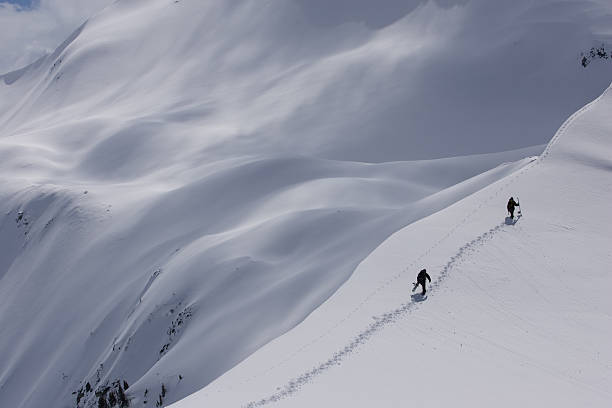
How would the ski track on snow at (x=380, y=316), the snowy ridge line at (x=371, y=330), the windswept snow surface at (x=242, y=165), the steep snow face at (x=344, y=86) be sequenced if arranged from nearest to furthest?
the snowy ridge line at (x=371, y=330), the ski track on snow at (x=380, y=316), the windswept snow surface at (x=242, y=165), the steep snow face at (x=344, y=86)

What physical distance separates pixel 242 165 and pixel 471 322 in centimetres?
4490

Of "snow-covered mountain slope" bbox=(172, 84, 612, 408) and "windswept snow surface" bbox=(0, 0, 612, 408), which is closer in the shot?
"snow-covered mountain slope" bbox=(172, 84, 612, 408)

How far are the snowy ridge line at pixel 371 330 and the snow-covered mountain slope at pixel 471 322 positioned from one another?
6cm

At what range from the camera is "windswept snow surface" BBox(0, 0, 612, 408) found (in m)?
38.5

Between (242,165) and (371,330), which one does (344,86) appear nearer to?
(242,165)

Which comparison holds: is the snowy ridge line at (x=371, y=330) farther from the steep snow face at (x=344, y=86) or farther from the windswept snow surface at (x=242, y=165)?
the steep snow face at (x=344, y=86)

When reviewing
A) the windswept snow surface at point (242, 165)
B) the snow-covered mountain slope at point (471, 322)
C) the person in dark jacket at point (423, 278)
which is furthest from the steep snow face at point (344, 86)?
the person in dark jacket at point (423, 278)

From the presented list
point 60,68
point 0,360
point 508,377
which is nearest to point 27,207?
point 0,360

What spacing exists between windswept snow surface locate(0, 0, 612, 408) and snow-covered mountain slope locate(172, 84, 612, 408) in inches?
37.5

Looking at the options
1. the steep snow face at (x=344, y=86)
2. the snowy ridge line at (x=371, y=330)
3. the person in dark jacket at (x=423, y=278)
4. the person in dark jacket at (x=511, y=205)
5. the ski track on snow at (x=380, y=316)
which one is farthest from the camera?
the steep snow face at (x=344, y=86)

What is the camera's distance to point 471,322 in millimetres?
22938

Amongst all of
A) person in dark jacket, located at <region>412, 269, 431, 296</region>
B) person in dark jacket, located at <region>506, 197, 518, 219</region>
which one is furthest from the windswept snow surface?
person in dark jacket, located at <region>506, 197, 518, 219</region>

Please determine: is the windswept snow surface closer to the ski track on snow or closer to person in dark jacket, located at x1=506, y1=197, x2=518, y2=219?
the ski track on snow

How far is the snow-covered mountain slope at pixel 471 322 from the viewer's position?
1886 centimetres
